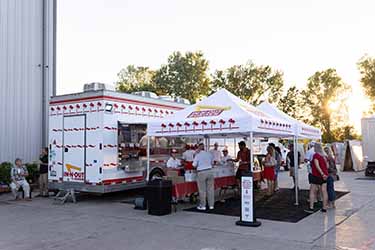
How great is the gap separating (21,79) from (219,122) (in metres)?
10.0

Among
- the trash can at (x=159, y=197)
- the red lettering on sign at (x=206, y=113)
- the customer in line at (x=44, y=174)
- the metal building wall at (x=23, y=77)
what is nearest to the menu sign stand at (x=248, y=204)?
the trash can at (x=159, y=197)

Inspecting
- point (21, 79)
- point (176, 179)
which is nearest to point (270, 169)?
point (176, 179)

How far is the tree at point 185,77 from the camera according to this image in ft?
143

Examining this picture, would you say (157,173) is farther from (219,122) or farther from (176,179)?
(219,122)

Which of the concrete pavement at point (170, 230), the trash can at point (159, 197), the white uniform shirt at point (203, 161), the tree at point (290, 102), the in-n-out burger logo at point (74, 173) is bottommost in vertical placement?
the concrete pavement at point (170, 230)

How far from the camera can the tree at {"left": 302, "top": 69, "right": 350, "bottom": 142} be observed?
5153cm

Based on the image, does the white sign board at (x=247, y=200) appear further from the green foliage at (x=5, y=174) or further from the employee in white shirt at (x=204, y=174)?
the green foliage at (x=5, y=174)

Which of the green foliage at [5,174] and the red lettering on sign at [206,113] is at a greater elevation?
the red lettering on sign at [206,113]

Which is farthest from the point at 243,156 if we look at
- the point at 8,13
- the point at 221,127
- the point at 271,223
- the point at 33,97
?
the point at 8,13

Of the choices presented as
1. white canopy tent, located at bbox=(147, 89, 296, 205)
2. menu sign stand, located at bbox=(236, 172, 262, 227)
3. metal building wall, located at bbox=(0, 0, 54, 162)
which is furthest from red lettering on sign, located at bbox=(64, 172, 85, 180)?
menu sign stand, located at bbox=(236, 172, 262, 227)

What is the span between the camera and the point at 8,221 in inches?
352

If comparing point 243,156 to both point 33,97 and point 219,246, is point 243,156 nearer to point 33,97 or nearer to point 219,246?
point 219,246

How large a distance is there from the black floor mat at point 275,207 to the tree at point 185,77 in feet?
102

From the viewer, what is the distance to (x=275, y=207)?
10.3m
